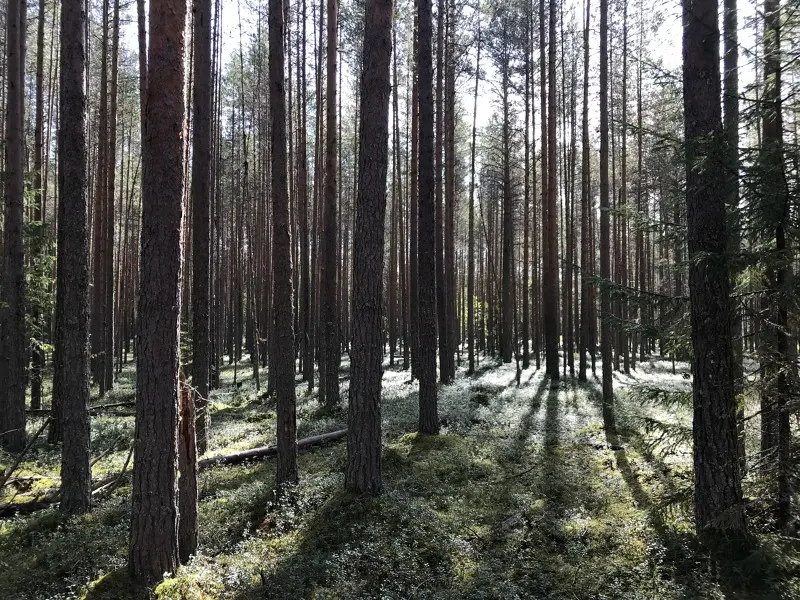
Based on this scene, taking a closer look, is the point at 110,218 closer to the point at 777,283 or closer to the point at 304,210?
the point at 304,210

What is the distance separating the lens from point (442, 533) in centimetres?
582

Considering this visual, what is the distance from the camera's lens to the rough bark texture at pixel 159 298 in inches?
171

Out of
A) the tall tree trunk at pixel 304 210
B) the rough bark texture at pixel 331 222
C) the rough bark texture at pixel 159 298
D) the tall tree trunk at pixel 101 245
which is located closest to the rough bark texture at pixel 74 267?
the rough bark texture at pixel 159 298

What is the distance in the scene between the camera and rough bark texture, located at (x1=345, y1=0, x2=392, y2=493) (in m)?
6.54

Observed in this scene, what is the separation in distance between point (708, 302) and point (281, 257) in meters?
5.27

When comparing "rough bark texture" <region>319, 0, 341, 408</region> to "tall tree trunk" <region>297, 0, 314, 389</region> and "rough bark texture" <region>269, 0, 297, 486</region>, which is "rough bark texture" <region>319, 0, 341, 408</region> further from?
"rough bark texture" <region>269, 0, 297, 486</region>

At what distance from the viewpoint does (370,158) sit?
6.56 metres

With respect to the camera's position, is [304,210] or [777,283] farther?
[304,210]

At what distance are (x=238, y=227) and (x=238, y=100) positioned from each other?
6167 mm

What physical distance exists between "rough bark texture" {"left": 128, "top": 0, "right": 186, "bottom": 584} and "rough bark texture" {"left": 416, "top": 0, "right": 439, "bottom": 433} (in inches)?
228

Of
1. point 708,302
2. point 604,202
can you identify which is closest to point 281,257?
point 708,302

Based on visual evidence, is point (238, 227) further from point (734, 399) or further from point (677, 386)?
point (734, 399)

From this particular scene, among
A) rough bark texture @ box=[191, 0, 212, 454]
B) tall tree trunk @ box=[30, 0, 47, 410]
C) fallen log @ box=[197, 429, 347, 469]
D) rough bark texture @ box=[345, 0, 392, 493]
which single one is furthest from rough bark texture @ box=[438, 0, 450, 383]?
tall tree trunk @ box=[30, 0, 47, 410]

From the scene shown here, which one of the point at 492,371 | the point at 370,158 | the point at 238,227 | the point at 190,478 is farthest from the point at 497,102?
the point at 190,478
